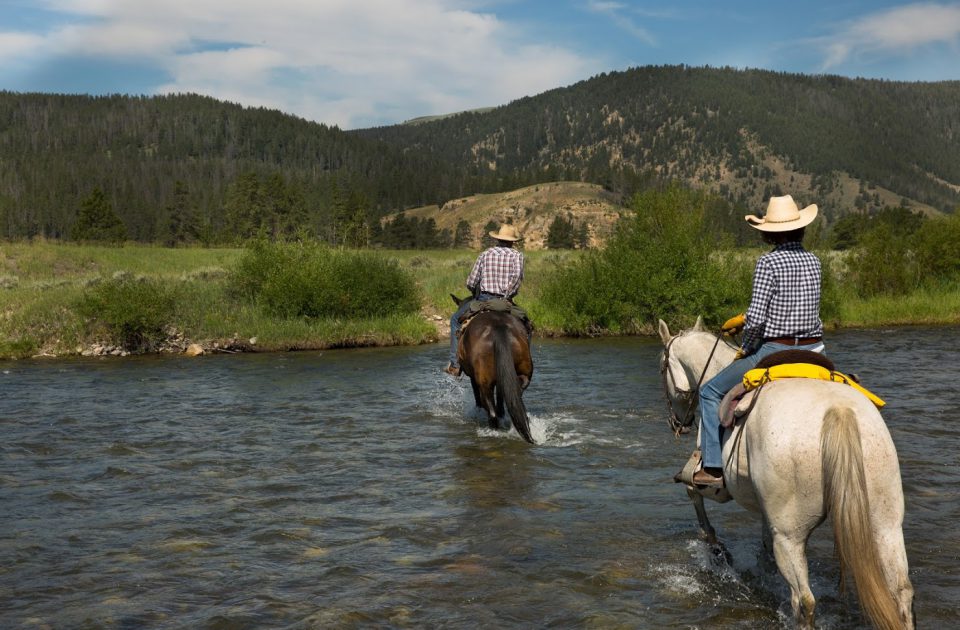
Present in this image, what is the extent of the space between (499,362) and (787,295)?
20.2 feet

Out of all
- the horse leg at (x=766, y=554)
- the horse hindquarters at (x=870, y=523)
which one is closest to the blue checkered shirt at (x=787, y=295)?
the horse hindquarters at (x=870, y=523)

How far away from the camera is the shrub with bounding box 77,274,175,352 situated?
24.0 m

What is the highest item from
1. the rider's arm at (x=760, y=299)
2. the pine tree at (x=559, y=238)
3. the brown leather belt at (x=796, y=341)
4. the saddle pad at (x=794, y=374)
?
the pine tree at (x=559, y=238)

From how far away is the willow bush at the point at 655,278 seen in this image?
28125mm

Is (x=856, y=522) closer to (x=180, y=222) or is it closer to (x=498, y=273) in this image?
(x=498, y=273)

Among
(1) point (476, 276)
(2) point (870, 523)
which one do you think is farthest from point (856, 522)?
(1) point (476, 276)

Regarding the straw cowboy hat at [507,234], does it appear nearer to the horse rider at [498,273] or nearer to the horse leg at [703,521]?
the horse rider at [498,273]

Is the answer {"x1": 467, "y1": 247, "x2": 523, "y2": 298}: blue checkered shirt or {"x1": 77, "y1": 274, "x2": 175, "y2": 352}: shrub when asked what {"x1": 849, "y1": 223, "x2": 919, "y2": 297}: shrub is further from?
{"x1": 77, "y1": 274, "x2": 175, "y2": 352}: shrub

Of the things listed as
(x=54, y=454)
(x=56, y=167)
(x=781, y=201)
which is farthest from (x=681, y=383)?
(x=56, y=167)

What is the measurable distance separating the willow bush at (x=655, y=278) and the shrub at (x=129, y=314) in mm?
13520

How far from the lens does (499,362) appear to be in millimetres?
12102

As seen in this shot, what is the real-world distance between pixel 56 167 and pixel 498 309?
203m

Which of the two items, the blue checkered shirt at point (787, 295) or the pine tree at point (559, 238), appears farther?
the pine tree at point (559, 238)

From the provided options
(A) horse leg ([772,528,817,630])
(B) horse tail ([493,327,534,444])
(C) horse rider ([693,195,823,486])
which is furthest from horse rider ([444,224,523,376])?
(A) horse leg ([772,528,817,630])
